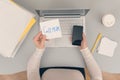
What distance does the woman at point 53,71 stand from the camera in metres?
1.19

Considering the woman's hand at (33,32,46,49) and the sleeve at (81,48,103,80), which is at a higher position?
the woman's hand at (33,32,46,49)

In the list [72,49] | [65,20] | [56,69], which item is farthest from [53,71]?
[65,20]

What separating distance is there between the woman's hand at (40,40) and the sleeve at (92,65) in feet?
0.62

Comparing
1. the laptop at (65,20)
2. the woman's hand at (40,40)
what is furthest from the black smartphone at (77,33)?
the woman's hand at (40,40)

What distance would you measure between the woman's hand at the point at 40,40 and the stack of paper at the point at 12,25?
53 mm

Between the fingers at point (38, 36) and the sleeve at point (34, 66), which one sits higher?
the fingers at point (38, 36)

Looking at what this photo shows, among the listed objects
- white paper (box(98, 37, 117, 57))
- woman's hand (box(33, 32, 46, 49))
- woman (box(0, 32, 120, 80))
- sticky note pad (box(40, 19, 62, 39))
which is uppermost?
sticky note pad (box(40, 19, 62, 39))

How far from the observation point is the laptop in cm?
118

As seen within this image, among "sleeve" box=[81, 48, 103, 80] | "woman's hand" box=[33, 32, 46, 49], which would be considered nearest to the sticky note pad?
"woman's hand" box=[33, 32, 46, 49]

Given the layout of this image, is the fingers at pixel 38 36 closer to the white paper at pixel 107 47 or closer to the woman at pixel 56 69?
the woman at pixel 56 69

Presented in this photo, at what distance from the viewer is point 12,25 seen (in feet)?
3.83

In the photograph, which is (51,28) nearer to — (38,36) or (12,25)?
(38,36)

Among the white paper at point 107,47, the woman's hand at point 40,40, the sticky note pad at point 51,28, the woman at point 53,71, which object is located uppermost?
the sticky note pad at point 51,28

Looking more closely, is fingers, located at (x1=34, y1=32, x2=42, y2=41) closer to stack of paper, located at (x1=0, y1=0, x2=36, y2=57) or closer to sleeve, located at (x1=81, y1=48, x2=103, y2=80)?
stack of paper, located at (x1=0, y1=0, x2=36, y2=57)
